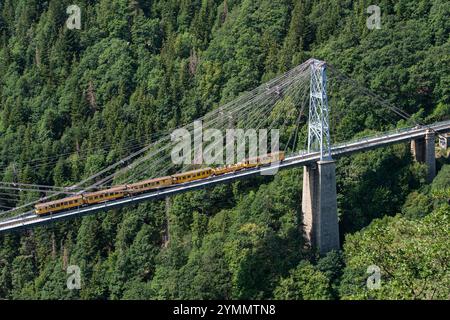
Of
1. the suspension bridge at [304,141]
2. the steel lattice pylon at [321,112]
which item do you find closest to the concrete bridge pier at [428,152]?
the suspension bridge at [304,141]

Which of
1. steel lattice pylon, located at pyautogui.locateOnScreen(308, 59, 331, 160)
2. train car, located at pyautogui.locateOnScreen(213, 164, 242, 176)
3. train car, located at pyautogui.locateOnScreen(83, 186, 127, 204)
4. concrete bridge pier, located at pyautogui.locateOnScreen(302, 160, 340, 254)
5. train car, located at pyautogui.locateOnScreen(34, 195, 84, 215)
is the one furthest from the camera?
steel lattice pylon, located at pyautogui.locateOnScreen(308, 59, 331, 160)

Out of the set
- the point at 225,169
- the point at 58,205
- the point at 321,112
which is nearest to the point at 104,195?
the point at 58,205

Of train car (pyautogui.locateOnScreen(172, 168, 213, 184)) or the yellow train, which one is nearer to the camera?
the yellow train

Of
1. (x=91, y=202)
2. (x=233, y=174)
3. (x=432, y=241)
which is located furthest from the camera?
(x=233, y=174)

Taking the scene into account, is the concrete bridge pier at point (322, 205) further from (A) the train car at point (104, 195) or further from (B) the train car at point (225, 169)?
(A) the train car at point (104, 195)

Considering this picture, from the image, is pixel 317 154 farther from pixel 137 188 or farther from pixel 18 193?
pixel 18 193

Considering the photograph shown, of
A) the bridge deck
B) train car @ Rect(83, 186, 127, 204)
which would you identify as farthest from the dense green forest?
train car @ Rect(83, 186, 127, 204)

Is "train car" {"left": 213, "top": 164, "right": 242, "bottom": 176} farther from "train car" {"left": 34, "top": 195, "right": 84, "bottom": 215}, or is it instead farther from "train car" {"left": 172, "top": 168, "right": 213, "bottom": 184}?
"train car" {"left": 34, "top": 195, "right": 84, "bottom": 215}

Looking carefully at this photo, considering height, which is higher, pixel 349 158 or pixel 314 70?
pixel 314 70

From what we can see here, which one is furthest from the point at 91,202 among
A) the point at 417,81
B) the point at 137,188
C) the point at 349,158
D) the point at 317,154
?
the point at 417,81
